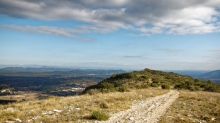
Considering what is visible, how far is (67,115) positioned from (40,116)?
6.63ft

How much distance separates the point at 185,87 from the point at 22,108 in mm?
41868

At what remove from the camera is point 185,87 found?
48500 mm

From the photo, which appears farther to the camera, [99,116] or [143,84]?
[143,84]

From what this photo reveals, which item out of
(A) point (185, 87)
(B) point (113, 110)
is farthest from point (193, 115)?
(A) point (185, 87)

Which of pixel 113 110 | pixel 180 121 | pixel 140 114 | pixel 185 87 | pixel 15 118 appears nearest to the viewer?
pixel 15 118

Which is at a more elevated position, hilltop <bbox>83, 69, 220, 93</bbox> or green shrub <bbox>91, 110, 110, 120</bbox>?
green shrub <bbox>91, 110, 110, 120</bbox>

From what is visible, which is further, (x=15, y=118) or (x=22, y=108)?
(x=22, y=108)

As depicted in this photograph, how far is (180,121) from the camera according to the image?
14.4 m

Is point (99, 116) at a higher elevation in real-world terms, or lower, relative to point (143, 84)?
A: higher

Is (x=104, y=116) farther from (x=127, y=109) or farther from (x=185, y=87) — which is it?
(x=185, y=87)

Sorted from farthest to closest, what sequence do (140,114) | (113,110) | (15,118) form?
(113,110)
(140,114)
(15,118)

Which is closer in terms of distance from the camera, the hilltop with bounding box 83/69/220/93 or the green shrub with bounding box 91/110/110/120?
the green shrub with bounding box 91/110/110/120

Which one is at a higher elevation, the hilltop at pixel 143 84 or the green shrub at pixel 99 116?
the green shrub at pixel 99 116

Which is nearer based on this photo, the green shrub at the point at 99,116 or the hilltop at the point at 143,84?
the green shrub at the point at 99,116
